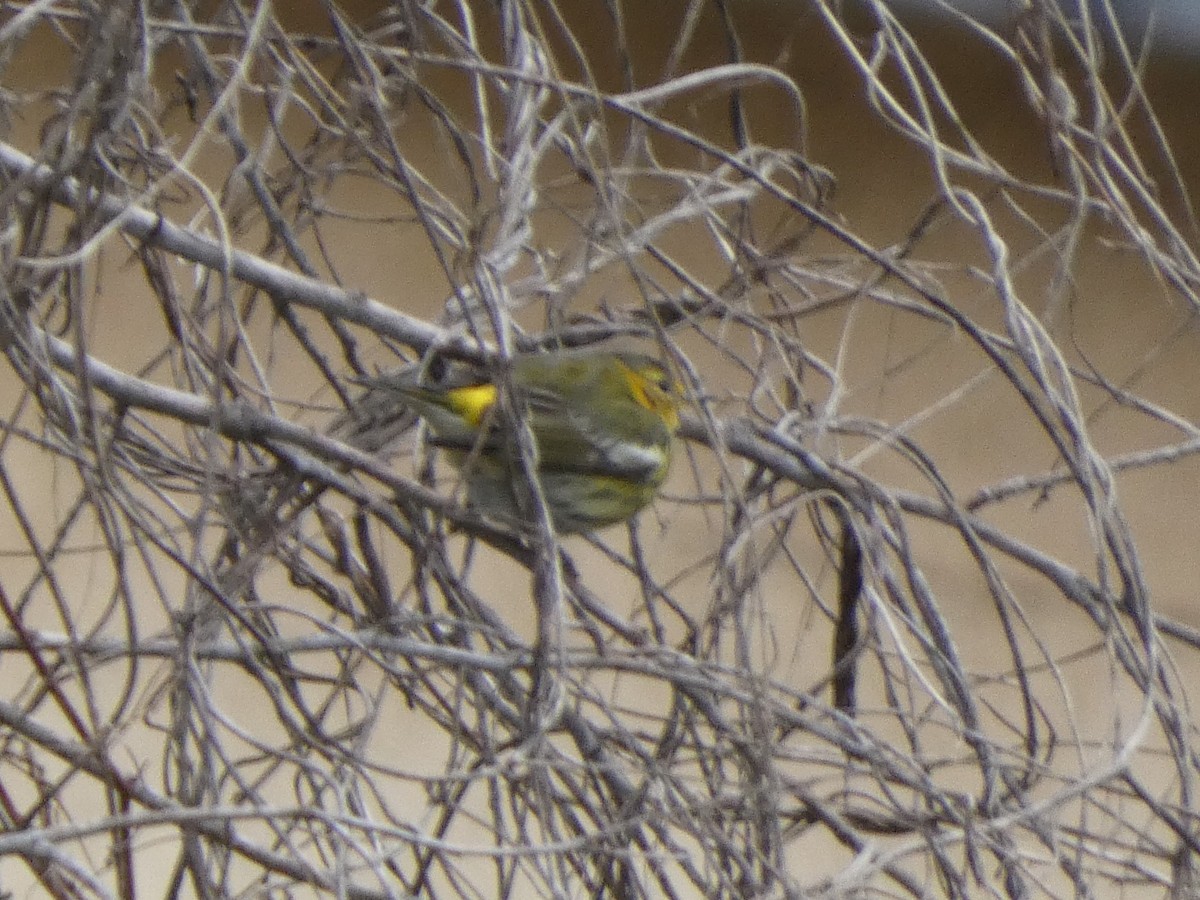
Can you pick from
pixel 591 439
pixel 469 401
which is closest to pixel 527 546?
pixel 469 401

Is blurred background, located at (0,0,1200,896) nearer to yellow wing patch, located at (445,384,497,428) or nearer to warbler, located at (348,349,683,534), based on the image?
A: yellow wing patch, located at (445,384,497,428)

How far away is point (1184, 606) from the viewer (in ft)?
17.6

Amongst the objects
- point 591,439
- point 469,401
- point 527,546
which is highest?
point 591,439

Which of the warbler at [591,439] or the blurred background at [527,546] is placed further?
the warbler at [591,439]

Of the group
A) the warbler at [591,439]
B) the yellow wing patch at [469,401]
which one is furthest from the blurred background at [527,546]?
the warbler at [591,439]

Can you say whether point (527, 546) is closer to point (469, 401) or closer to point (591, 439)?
point (469, 401)

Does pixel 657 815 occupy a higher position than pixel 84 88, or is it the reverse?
pixel 84 88

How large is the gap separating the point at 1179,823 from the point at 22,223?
5.40 feet

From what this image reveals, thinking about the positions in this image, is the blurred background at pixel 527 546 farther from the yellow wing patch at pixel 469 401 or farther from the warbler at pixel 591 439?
the warbler at pixel 591 439

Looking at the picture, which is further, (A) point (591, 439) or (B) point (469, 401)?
(A) point (591, 439)

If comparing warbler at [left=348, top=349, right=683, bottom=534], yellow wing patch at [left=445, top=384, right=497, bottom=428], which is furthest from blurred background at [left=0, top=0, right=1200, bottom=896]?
warbler at [left=348, top=349, right=683, bottom=534]

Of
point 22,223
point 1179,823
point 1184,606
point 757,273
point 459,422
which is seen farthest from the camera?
point 1184,606

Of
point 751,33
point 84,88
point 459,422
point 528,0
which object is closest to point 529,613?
point 751,33

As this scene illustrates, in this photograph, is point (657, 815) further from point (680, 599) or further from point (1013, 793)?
point (680, 599)
